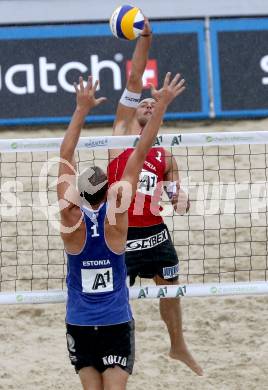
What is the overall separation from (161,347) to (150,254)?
6.53 feet

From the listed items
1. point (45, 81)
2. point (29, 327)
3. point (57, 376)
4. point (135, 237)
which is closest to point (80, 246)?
point (135, 237)

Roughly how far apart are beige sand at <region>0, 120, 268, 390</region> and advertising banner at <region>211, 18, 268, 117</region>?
4.33m

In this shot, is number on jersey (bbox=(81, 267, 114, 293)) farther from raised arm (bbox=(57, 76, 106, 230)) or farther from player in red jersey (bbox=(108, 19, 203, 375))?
player in red jersey (bbox=(108, 19, 203, 375))

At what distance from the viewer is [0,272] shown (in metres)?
10.7

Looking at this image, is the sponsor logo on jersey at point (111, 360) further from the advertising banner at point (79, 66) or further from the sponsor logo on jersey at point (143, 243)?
the advertising banner at point (79, 66)

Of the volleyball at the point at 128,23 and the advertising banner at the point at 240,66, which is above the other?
the advertising banner at the point at 240,66

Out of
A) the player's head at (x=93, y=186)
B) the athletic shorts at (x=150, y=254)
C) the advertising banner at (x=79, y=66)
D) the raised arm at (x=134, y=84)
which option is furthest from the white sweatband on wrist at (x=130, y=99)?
the advertising banner at (x=79, y=66)

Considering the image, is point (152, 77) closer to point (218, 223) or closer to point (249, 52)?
point (249, 52)

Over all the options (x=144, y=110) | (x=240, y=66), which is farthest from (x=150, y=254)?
(x=240, y=66)

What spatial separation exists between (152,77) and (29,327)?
5213 millimetres

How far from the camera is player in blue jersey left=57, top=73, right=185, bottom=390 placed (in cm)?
636

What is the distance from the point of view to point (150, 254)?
8.10 meters

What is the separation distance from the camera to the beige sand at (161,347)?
9289 mm

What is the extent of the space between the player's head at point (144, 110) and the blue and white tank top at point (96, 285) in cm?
173
